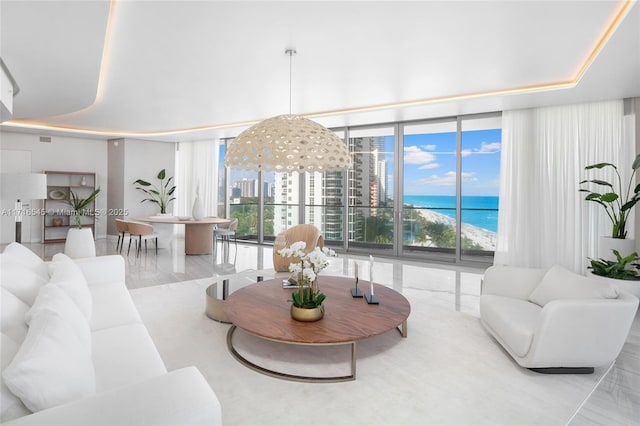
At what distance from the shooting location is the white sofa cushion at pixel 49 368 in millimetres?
1163

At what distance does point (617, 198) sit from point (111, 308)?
567cm

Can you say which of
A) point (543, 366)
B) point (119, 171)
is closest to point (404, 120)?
point (543, 366)

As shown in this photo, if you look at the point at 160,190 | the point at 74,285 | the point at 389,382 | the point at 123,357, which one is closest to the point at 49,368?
the point at 123,357

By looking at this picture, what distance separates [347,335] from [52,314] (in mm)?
1677

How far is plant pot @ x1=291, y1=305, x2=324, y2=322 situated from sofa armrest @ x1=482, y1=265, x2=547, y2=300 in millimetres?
1760

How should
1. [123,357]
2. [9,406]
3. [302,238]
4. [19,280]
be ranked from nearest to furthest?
[9,406] < [123,357] < [19,280] < [302,238]

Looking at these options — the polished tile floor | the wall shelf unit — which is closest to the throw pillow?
the polished tile floor

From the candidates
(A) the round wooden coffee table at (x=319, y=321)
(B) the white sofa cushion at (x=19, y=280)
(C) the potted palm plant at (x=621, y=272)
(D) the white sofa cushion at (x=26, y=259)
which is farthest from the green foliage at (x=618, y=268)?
(D) the white sofa cushion at (x=26, y=259)

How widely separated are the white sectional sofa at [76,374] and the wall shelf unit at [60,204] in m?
7.94

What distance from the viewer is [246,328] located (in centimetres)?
252

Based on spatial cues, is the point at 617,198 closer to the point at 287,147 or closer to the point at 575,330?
the point at 575,330

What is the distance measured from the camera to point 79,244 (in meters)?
4.57

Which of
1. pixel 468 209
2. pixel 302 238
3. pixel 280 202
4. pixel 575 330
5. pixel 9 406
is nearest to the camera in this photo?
pixel 9 406

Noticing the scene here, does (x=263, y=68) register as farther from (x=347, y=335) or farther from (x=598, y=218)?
(x=598, y=218)
